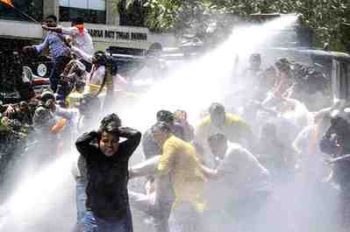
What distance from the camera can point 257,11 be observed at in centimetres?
1927

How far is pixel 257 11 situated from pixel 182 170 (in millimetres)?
11517

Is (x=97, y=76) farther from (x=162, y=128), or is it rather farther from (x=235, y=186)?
(x=162, y=128)

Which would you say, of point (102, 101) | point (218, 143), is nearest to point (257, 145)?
point (218, 143)

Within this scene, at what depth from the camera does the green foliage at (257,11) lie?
19234 millimetres

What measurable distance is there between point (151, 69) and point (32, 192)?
13.7 feet

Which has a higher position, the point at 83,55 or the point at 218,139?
the point at 218,139

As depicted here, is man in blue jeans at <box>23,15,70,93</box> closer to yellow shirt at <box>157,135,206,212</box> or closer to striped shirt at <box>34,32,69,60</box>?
striped shirt at <box>34,32,69,60</box>

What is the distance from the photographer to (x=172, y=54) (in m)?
14.5

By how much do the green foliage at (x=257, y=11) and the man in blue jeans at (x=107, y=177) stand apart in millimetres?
12208

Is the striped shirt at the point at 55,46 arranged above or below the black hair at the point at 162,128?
below

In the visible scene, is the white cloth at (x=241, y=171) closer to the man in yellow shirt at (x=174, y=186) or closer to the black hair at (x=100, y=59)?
the man in yellow shirt at (x=174, y=186)

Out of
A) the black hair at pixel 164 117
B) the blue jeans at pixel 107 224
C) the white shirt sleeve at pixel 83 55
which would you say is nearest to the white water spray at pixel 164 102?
the white shirt sleeve at pixel 83 55

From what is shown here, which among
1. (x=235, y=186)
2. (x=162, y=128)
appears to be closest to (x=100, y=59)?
(x=235, y=186)

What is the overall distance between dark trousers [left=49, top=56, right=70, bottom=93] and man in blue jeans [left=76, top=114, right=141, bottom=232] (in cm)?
748
